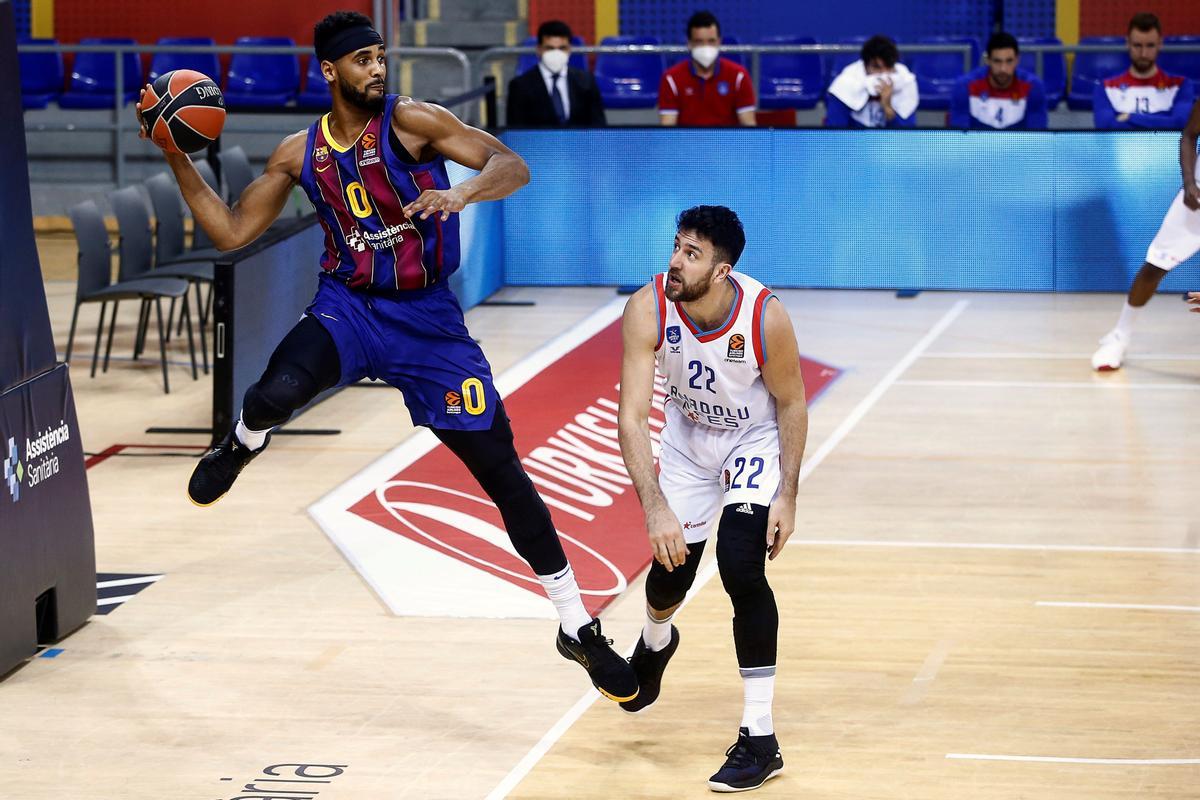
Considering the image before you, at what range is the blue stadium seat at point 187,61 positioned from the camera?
1870 cm

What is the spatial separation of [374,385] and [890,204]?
4.54m

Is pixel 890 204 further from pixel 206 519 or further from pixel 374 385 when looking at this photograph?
pixel 206 519

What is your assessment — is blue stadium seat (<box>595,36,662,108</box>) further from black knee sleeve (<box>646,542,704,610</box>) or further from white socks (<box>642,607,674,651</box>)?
black knee sleeve (<box>646,542,704,610</box>)

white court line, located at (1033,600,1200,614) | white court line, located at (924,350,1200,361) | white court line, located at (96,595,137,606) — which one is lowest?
white court line, located at (1033,600,1200,614)

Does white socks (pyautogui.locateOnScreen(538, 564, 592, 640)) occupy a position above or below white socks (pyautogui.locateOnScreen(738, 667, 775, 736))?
above

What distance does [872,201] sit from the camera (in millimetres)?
13602

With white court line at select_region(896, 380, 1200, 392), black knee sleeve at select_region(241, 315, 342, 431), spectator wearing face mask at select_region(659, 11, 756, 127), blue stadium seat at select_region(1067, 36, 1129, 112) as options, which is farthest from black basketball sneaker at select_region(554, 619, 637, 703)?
blue stadium seat at select_region(1067, 36, 1129, 112)

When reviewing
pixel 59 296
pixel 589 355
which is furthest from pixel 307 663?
pixel 59 296

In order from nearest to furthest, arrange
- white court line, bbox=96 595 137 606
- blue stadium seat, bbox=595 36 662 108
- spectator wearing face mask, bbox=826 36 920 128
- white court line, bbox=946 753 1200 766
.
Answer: white court line, bbox=946 753 1200 766
white court line, bbox=96 595 137 606
spectator wearing face mask, bbox=826 36 920 128
blue stadium seat, bbox=595 36 662 108

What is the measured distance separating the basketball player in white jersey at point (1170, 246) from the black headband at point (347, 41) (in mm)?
6338

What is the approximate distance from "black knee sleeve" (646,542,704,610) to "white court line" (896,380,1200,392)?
18.8 feet

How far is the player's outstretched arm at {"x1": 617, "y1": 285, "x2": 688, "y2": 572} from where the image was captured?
526cm

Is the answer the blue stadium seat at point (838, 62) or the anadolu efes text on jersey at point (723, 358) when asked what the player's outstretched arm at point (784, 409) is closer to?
the anadolu efes text on jersey at point (723, 358)

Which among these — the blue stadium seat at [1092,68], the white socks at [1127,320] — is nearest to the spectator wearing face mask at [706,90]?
the white socks at [1127,320]
